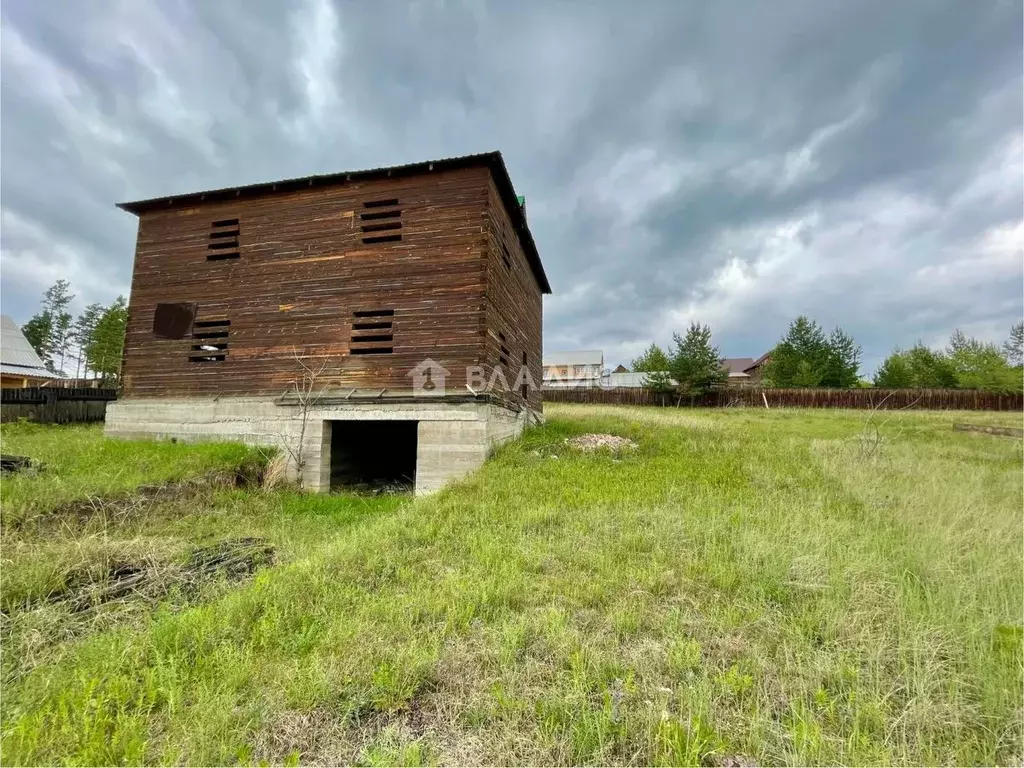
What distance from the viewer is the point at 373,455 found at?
1627 cm

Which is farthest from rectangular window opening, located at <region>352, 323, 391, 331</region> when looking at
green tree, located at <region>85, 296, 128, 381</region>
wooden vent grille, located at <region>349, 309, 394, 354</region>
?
green tree, located at <region>85, 296, 128, 381</region>

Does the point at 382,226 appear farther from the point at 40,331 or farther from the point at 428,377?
the point at 40,331

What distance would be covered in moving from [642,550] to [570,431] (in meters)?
10.1

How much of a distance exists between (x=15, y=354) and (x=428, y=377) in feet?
125

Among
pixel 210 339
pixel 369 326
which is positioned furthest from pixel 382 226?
pixel 210 339

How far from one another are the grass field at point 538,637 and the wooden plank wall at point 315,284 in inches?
223

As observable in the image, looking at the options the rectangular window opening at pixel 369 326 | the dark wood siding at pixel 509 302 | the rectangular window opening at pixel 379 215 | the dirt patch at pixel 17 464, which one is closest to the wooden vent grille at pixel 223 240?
the rectangular window opening at pixel 379 215

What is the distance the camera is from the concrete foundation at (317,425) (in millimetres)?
11531

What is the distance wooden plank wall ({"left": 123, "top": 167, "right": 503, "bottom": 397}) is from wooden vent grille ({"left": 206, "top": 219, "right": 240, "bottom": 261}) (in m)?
0.14

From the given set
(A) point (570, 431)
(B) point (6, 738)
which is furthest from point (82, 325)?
(B) point (6, 738)

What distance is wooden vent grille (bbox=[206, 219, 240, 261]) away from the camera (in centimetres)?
1415

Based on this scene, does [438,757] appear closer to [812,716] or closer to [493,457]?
[812,716]

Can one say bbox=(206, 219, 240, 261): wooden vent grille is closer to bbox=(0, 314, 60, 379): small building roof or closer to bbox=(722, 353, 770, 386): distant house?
bbox=(0, 314, 60, 379): small building roof

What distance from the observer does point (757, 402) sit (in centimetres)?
3756
